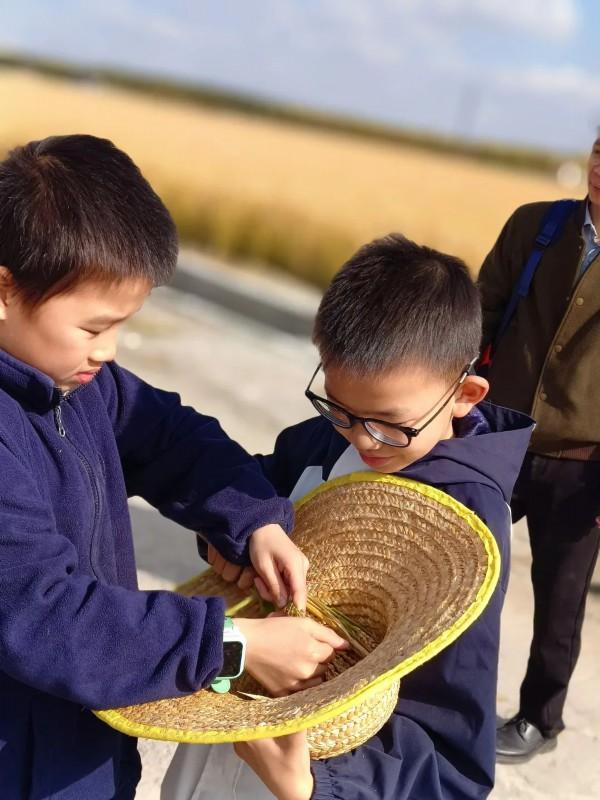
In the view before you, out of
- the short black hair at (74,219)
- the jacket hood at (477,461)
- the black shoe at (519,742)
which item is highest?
the short black hair at (74,219)

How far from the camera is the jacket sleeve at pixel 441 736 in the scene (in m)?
1.54

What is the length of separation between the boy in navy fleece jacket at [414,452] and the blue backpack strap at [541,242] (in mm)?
854

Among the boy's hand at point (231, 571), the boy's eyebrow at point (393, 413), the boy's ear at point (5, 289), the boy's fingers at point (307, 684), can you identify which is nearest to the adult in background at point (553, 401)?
the boy's eyebrow at point (393, 413)

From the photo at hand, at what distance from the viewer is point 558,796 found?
272 centimetres

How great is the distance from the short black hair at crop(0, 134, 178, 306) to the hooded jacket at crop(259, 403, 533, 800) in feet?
2.10

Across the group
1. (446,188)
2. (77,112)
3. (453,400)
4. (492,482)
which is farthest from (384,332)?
(77,112)

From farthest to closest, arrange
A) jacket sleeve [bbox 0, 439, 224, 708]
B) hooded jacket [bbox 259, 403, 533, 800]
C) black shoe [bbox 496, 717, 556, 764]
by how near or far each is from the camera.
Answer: black shoe [bbox 496, 717, 556, 764]
hooded jacket [bbox 259, 403, 533, 800]
jacket sleeve [bbox 0, 439, 224, 708]

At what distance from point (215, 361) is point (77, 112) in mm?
21517

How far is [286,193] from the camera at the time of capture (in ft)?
46.1

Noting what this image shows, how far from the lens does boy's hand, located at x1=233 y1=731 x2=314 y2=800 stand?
143 centimetres

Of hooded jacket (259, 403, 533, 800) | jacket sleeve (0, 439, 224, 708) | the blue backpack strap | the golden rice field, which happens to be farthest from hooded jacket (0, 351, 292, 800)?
the golden rice field

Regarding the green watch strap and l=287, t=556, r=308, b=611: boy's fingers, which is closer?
the green watch strap

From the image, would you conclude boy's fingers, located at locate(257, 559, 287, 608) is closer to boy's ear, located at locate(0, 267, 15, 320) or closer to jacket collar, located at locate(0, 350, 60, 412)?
jacket collar, located at locate(0, 350, 60, 412)

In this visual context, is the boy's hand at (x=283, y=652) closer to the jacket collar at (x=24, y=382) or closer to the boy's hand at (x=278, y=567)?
the boy's hand at (x=278, y=567)
